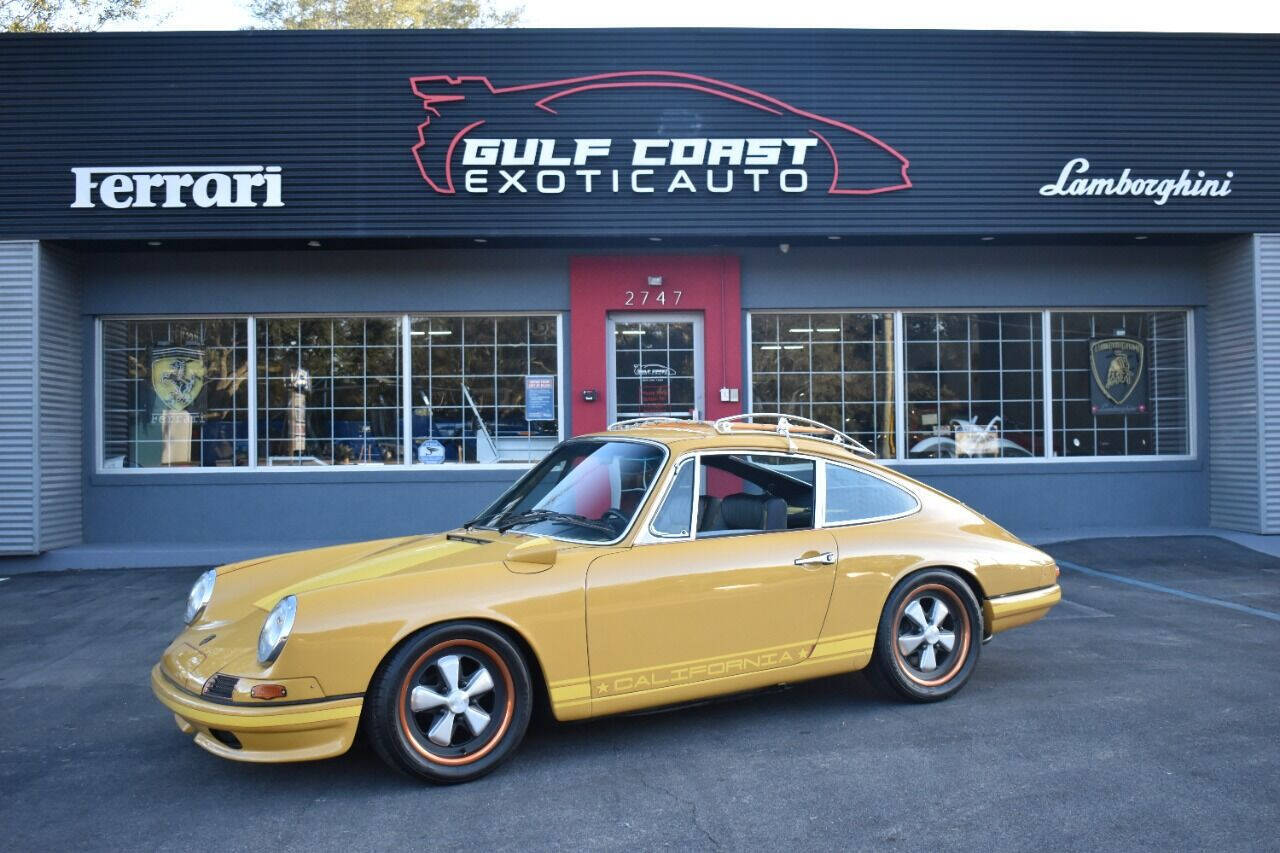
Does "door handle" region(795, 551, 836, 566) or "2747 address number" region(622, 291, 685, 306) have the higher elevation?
"2747 address number" region(622, 291, 685, 306)

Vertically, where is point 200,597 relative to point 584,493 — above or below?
below

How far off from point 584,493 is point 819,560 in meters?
1.19

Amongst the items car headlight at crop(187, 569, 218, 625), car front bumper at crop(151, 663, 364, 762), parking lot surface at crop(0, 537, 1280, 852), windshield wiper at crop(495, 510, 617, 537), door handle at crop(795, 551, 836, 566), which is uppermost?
windshield wiper at crop(495, 510, 617, 537)

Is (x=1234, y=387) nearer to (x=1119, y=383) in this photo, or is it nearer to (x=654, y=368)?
(x=1119, y=383)

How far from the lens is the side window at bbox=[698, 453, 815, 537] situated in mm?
5086

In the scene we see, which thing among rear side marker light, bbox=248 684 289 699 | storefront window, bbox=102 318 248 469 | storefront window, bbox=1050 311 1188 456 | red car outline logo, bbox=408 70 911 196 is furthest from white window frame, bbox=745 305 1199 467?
rear side marker light, bbox=248 684 289 699

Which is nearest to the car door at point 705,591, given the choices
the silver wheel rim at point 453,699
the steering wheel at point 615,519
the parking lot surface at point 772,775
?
the steering wheel at point 615,519

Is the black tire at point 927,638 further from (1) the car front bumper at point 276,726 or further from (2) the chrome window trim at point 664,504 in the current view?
(1) the car front bumper at point 276,726

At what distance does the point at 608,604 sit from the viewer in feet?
14.9

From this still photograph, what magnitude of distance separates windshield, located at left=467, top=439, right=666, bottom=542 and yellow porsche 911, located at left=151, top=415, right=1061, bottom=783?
14mm

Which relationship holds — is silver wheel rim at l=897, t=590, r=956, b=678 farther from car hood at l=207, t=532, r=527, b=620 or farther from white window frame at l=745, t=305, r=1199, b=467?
white window frame at l=745, t=305, r=1199, b=467

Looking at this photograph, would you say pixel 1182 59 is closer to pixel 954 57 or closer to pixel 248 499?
pixel 954 57

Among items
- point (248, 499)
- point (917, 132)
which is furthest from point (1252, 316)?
point (248, 499)

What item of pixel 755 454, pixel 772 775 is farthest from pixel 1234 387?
pixel 772 775
